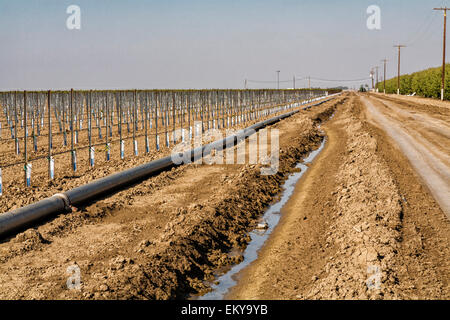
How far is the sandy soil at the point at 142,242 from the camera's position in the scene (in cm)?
615

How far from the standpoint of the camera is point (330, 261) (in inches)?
274

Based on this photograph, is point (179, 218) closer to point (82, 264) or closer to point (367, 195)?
point (82, 264)

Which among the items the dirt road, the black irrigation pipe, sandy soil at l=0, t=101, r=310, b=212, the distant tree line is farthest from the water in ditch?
the distant tree line

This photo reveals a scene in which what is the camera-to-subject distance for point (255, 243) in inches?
333

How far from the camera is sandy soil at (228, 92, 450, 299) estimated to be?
5.83 m

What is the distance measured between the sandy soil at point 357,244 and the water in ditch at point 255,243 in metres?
0.13

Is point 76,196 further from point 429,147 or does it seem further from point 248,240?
point 429,147

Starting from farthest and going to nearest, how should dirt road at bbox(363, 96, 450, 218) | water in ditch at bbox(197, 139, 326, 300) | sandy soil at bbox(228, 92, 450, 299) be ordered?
dirt road at bbox(363, 96, 450, 218), water in ditch at bbox(197, 139, 326, 300), sandy soil at bbox(228, 92, 450, 299)

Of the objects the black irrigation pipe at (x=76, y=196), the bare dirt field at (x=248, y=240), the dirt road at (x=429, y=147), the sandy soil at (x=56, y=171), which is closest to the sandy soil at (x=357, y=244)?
the bare dirt field at (x=248, y=240)

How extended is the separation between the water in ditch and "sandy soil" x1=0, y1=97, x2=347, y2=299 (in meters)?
0.16

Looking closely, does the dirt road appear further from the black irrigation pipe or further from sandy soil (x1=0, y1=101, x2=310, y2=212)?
sandy soil (x1=0, y1=101, x2=310, y2=212)

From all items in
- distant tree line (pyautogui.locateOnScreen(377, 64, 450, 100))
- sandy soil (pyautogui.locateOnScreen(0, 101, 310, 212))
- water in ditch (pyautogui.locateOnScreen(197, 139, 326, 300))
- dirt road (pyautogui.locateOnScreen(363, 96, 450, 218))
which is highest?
distant tree line (pyautogui.locateOnScreen(377, 64, 450, 100))

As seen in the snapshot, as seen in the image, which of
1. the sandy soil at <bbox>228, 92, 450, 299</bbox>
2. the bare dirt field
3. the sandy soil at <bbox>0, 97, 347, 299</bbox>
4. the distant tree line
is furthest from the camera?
the distant tree line

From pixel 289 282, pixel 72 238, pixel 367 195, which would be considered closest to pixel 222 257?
pixel 289 282
